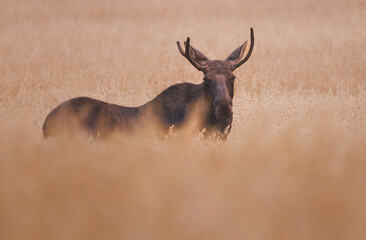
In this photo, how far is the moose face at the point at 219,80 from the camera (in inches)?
255

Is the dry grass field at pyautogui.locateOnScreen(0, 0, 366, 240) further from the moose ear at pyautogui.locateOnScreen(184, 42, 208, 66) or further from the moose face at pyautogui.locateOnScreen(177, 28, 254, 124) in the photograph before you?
the moose ear at pyautogui.locateOnScreen(184, 42, 208, 66)

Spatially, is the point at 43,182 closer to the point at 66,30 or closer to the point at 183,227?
the point at 183,227

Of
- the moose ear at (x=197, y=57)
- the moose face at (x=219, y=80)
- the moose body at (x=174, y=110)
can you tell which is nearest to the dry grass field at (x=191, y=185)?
the moose body at (x=174, y=110)

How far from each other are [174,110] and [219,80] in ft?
2.61

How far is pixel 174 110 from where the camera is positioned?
23.5ft

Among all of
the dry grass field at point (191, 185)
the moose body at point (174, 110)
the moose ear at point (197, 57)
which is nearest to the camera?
the dry grass field at point (191, 185)

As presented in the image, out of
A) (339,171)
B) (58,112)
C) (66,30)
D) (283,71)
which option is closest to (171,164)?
(339,171)

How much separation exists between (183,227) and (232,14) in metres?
26.4

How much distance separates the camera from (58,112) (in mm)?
6898

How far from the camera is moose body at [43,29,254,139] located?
22.1 feet

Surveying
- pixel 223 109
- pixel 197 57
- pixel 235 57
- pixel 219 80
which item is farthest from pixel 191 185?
pixel 235 57

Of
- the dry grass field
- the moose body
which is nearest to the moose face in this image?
the moose body

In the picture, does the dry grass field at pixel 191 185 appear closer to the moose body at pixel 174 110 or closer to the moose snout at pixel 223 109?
the moose body at pixel 174 110

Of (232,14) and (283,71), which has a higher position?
(232,14)
